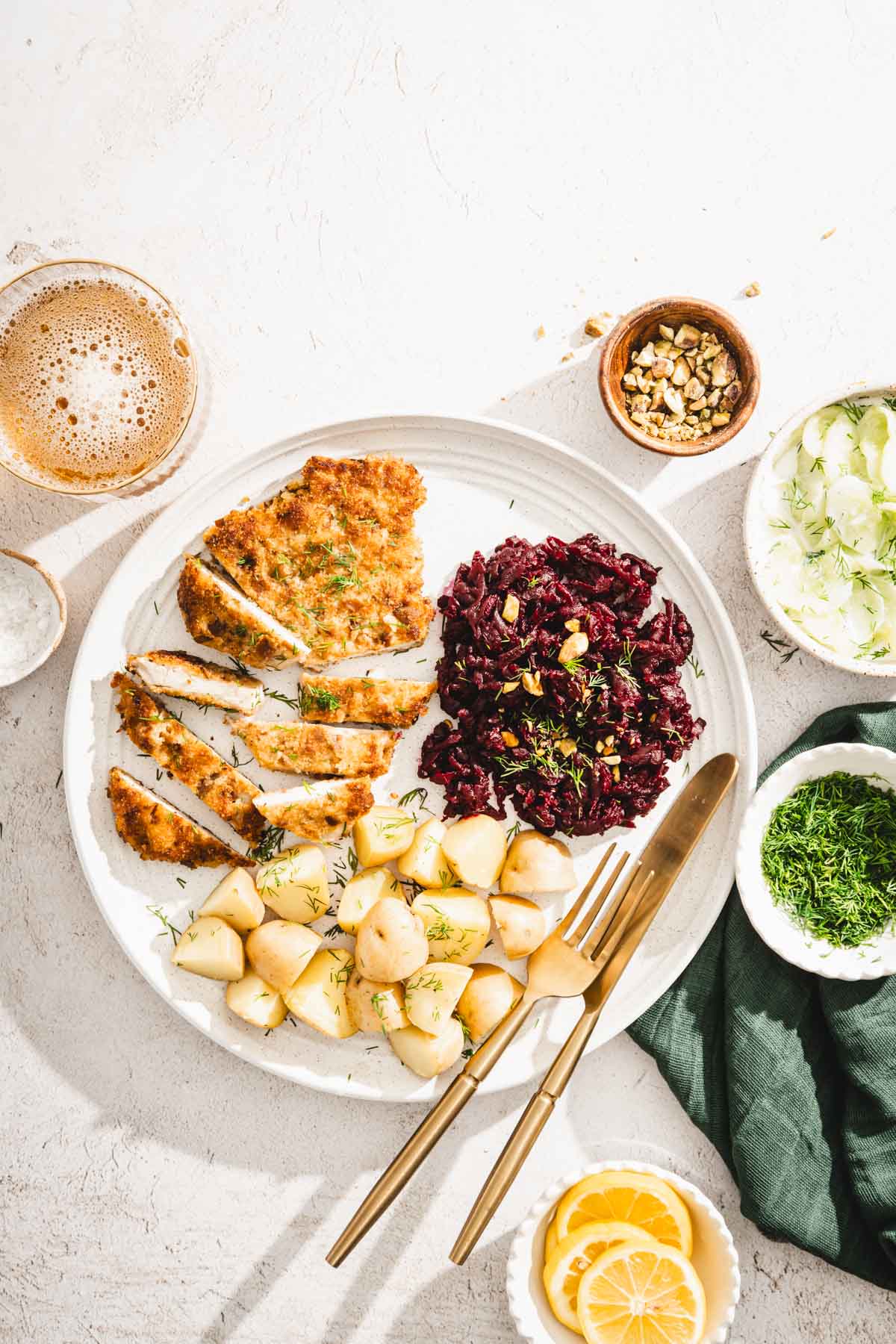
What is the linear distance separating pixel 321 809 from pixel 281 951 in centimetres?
64

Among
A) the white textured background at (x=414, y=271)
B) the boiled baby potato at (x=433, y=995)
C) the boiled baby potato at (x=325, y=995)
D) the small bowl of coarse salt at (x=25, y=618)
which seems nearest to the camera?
the boiled baby potato at (x=433, y=995)


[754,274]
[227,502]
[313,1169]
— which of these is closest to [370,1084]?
[313,1169]

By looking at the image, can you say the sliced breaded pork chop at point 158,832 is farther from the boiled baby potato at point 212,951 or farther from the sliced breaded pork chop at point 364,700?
the sliced breaded pork chop at point 364,700

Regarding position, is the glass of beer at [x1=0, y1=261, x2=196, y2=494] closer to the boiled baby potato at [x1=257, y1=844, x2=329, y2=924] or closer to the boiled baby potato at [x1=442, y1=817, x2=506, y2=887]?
the boiled baby potato at [x1=257, y1=844, x2=329, y2=924]

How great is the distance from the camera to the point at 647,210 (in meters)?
4.25

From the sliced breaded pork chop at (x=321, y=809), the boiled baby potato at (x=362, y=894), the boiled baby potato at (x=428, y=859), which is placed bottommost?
the boiled baby potato at (x=362, y=894)

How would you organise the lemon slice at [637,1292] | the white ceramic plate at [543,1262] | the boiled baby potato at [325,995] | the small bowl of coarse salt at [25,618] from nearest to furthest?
the lemon slice at [637,1292] → the white ceramic plate at [543,1262] → the boiled baby potato at [325,995] → the small bowl of coarse salt at [25,618]

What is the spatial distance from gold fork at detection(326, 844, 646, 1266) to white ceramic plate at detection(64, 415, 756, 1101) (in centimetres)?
18

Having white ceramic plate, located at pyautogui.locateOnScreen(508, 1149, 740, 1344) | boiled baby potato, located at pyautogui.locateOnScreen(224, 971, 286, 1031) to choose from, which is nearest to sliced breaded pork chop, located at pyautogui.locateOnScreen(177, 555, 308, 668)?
boiled baby potato, located at pyautogui.locateOnScreen(224, 971, 286, 1031)

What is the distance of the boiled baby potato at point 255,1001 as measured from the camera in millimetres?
3953

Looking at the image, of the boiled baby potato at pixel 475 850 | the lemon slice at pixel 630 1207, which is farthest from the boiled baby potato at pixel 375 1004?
the lemon slice at pixel 630 1207

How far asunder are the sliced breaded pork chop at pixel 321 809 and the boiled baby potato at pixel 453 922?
49cm

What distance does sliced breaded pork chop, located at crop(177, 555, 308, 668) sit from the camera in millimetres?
3965

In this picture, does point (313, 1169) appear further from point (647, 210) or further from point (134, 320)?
point (647, 210)
